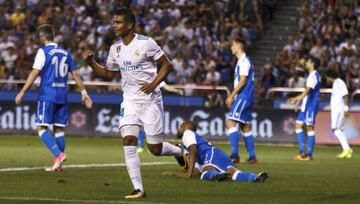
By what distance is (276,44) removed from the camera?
119 feet

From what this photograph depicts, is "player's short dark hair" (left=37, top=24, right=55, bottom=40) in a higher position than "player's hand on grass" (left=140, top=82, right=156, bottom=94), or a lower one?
higher

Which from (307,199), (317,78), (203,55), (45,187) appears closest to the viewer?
(307,199)

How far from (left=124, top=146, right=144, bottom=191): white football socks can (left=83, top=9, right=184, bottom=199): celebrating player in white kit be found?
0.05 ft

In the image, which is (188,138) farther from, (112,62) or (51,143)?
(51,143)

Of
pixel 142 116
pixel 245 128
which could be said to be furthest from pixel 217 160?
pixel 245 128

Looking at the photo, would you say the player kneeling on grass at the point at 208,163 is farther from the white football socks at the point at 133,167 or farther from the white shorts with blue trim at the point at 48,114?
the white shorts with blue trim at the point at 48,114

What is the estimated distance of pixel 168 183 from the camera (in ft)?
51.6

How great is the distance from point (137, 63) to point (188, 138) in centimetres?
254

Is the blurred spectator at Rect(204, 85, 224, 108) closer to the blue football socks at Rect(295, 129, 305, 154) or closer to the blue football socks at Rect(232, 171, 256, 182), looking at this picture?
the blue football socks at Rect(295, 129, 305, 154)

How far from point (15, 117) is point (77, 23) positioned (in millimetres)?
6765

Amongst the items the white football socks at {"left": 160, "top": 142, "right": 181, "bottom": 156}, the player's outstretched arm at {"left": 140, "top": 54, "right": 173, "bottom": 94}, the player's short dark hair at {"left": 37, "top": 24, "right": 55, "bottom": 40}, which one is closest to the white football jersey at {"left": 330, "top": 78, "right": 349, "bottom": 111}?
the player's short dark hair at {"left": 37, "top": 24, "right": 55, "bottom": 40}

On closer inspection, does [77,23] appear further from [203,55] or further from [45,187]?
[45,187]

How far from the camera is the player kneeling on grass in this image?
1584cm

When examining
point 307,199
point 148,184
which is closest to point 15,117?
point 148,184
